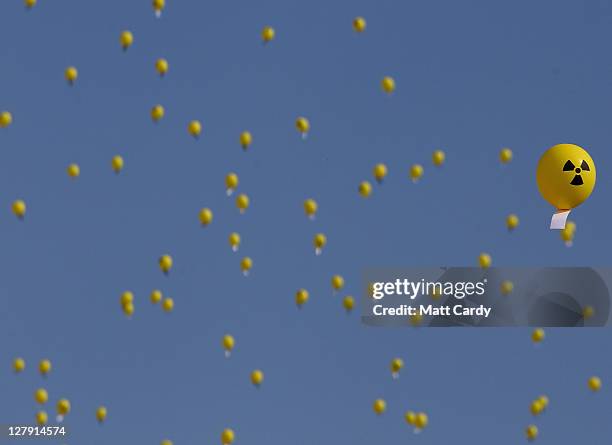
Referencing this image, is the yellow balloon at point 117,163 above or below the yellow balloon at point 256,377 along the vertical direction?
above

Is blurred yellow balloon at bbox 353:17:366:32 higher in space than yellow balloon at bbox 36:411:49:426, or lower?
higher

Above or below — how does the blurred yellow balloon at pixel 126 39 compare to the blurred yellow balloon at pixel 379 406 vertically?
above

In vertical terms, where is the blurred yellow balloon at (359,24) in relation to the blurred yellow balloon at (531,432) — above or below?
above

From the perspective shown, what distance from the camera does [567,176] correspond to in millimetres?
19922

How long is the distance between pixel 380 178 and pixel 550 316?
3.61 m

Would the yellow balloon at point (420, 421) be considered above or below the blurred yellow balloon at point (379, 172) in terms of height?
below

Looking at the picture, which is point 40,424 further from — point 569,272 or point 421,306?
point 569,272

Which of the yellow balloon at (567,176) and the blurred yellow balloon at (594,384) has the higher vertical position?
the yellow balloon at (567,176)

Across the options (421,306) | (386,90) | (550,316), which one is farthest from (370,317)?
(386,90)

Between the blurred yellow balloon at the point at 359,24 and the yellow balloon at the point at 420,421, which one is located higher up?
the blurred yellow balloon at the point at 359,24

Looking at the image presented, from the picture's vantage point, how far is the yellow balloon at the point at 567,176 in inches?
785

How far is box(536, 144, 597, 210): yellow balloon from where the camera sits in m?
19.9

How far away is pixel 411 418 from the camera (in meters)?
18.6

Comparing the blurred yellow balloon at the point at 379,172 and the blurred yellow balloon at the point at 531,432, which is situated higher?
the blurred yellow balloon at the point at 379,172
